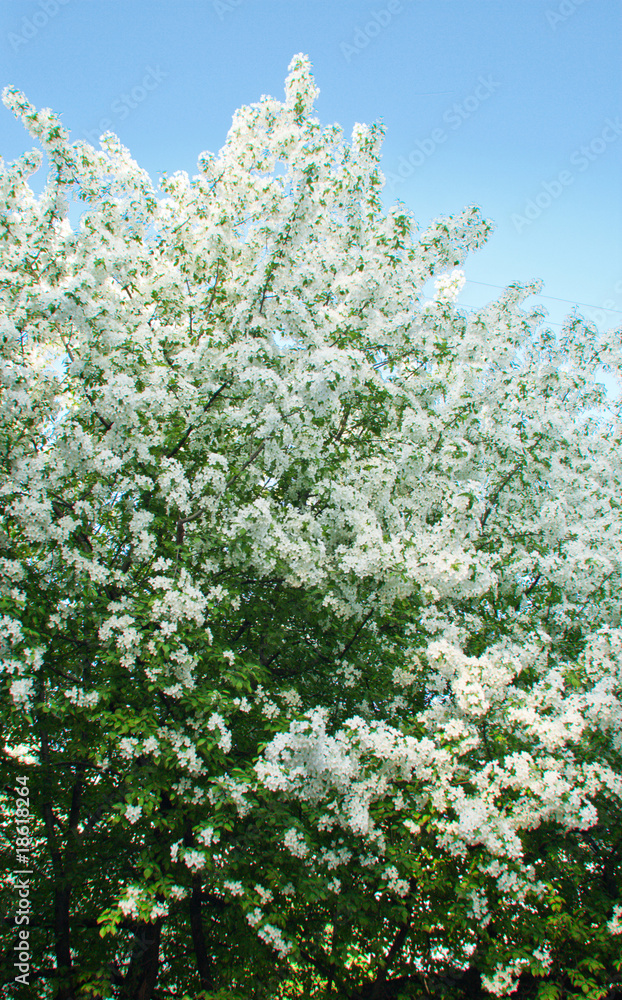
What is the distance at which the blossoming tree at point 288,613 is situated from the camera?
6367 millimetres

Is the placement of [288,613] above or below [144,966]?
above

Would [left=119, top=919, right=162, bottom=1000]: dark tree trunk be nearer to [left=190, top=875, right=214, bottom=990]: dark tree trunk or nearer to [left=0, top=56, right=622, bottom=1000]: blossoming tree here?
[left=0, top=56, right=622, bottom=1000]: blossoming tree

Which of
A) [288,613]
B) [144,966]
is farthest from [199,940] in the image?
[288,613]

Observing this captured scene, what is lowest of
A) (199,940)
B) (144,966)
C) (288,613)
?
(144,966)

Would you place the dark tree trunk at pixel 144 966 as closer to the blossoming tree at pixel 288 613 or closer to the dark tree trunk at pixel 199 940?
the blossoming tree at pixel 288 613

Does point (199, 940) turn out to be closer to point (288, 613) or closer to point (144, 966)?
point (144, 966)

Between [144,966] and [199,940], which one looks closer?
[199,940]

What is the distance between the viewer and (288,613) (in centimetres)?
870

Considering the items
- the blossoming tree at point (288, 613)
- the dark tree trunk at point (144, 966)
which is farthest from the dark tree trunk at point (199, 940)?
the dark tree trunk at point (144, 966)

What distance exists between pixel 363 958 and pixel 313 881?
8.62 feet

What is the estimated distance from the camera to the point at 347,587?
7.88m

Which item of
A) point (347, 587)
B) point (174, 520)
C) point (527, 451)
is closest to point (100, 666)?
point (174, 520)

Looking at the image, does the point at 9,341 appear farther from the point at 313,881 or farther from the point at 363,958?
the point at 363,958

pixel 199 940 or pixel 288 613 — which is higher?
pixel 288 613
